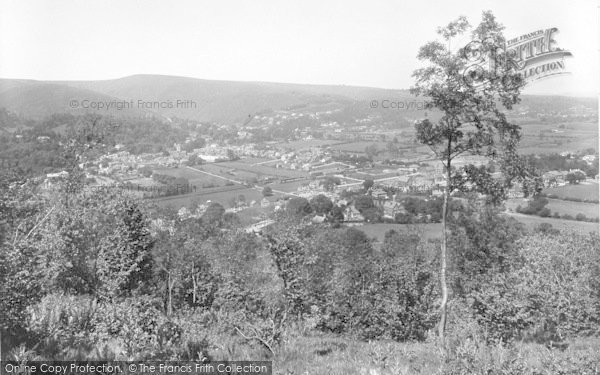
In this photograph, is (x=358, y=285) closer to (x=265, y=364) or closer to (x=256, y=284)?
(x=256, y=284)

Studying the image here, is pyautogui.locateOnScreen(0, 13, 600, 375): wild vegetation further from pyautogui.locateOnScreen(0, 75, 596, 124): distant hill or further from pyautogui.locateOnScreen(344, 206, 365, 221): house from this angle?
pyautogui.locateOnScreen(0, 75, 596, 124): distant hill

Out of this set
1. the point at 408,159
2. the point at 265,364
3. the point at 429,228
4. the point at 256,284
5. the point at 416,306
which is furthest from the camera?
the point at 408,159

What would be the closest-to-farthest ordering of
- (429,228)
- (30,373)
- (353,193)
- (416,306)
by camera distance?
(30,373), (416,306), (429,228), (353,193)

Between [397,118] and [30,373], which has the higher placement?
[397,118]

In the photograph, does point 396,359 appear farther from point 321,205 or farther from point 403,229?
point 321,205

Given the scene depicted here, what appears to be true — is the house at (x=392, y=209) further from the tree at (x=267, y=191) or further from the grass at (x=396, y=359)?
the grass at (x=396, y=359)

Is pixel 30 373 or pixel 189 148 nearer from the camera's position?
pixel 30 373

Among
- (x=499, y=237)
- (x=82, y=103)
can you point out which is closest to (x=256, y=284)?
(x=499, y=237)

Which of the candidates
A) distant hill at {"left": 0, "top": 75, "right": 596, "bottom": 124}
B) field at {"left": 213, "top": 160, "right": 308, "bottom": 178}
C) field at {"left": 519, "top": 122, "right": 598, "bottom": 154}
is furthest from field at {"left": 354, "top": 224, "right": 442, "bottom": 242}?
field at {"left": 213, "top": 160, "right": 308, "bottom": 178}
